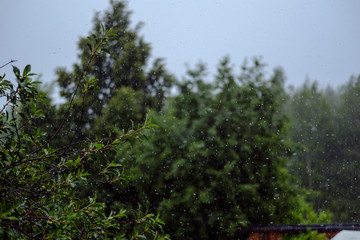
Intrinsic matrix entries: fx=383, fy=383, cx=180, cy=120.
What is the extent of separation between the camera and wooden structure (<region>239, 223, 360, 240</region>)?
613 cm

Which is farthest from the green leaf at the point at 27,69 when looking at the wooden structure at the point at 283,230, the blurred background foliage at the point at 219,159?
the blurred background foliage at the point at 219,159

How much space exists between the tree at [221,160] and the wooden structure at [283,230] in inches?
10.6

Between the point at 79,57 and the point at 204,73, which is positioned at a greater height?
the point at 79,57

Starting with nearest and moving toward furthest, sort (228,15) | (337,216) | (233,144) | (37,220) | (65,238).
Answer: (65,238)
(37,220)
(233,144)
(337,216)
(228,15)

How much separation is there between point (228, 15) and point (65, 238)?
14308 cm

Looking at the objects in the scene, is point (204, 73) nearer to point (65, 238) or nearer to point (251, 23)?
point (65, 238)

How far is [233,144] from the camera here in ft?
27.1

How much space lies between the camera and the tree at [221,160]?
26.7 feet

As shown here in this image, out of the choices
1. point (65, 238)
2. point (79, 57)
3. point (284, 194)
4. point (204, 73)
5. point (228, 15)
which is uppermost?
point (228, 15)

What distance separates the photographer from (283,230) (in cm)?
664

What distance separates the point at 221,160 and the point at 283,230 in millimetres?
2240

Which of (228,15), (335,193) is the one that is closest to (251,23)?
(228,15)

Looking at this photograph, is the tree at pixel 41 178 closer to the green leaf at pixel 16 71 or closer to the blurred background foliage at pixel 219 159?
the green leaf at pixel 16 71

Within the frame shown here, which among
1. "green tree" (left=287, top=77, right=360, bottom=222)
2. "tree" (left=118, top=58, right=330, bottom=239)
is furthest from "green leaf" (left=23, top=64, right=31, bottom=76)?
"green tree" (left=287, top=77, right=360, bottom=222)
